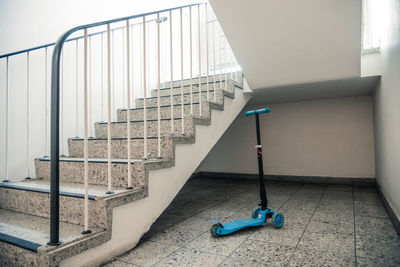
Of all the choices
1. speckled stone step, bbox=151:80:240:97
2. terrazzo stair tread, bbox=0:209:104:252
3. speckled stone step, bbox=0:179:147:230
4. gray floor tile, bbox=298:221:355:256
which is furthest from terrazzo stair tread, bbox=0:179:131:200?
speckled stone step, bbox=151:80:240:97

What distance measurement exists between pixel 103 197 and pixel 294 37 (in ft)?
6.23

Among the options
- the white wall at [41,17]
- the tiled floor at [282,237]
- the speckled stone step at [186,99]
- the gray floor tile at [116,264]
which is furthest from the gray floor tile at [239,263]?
the white wall at [41,17]

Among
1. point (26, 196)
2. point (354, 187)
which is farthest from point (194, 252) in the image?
point (354, 187)

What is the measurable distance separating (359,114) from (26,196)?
3.94 m

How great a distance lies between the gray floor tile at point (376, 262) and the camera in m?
1.28

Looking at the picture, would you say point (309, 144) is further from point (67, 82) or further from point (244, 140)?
point (67, 82)

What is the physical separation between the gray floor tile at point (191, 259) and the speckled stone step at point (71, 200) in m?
0.37

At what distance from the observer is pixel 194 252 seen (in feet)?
4.83

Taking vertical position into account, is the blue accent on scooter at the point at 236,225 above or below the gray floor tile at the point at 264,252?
above

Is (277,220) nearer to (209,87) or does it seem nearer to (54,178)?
(54,178)

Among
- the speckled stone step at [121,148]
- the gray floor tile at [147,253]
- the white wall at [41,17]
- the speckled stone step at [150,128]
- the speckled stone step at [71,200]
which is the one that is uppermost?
the white wall at [41,17]

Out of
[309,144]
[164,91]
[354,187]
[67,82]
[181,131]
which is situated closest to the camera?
[181,131]

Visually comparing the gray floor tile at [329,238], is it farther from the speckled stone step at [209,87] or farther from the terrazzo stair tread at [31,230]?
the speckled stone step at [209,87]

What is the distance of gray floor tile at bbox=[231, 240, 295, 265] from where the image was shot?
4.46 feet
